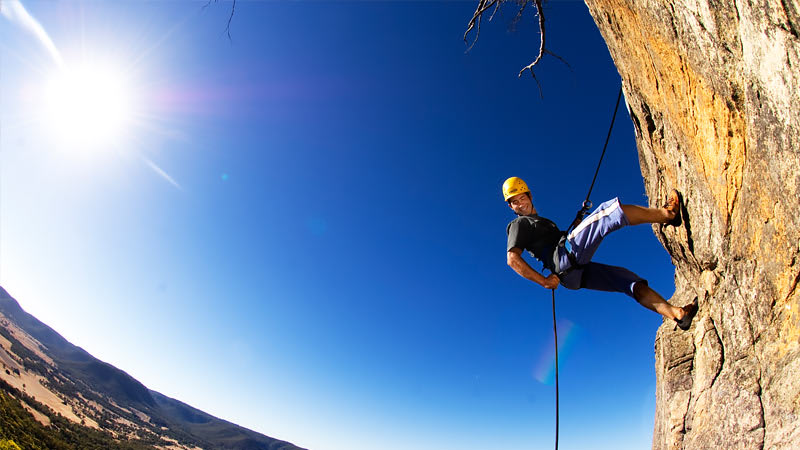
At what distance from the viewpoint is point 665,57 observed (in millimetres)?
3848

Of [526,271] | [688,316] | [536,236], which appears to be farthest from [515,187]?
[688,316]

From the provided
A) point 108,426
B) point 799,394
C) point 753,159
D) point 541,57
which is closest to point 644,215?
point 753,159

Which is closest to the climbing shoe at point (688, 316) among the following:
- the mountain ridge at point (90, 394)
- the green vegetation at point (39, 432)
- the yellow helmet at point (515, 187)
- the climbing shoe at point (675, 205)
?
the climbing shoe at point (675, 205)

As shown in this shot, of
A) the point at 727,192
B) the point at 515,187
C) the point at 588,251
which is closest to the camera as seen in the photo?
the point at 727,192

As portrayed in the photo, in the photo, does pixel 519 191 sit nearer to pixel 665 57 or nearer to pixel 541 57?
pixel 665 57

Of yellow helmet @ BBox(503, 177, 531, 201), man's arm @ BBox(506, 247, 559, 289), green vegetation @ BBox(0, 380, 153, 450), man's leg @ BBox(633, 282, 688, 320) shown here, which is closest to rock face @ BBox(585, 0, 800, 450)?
man's leg @ BBox(633, 282, 688, 320)

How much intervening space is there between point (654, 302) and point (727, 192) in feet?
5.76

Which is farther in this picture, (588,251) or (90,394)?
(90,394)

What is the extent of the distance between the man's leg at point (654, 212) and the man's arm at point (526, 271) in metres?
1.17

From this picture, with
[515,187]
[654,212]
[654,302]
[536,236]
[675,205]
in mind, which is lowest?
[654,302]

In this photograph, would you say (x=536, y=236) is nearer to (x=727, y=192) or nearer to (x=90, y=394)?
(x=727, y=192)

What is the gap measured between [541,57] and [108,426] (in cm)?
10476

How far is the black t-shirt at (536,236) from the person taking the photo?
15.6ft

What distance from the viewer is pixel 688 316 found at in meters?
4.55
